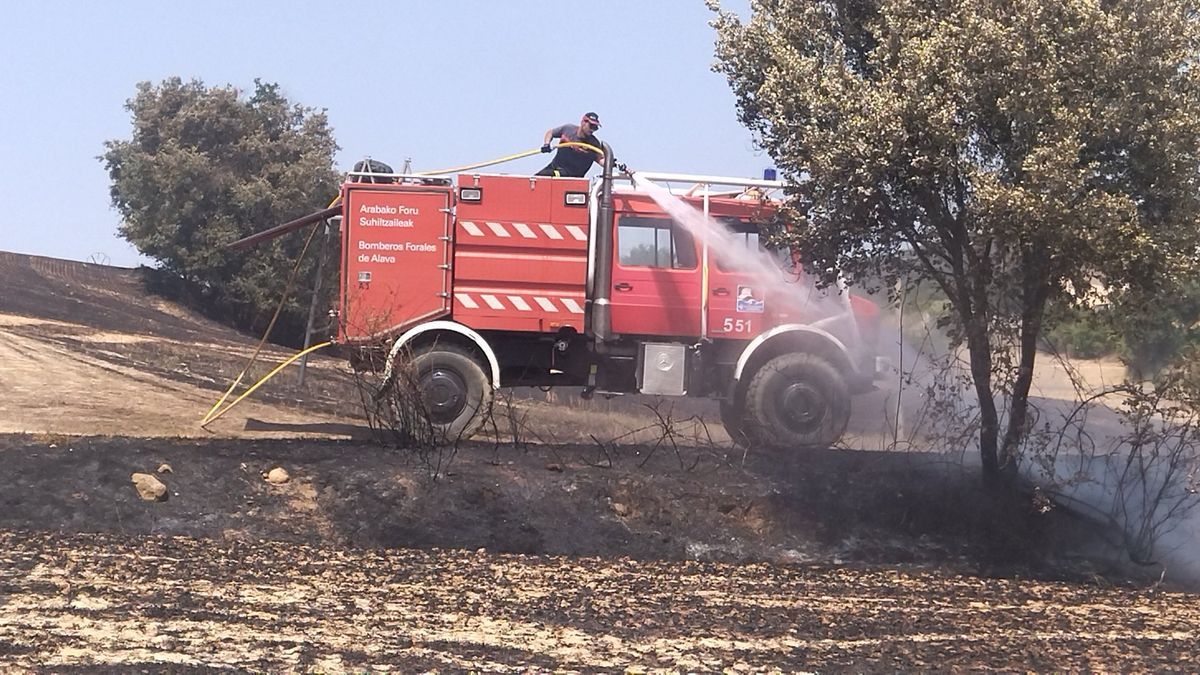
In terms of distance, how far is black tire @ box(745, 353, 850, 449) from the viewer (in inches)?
514

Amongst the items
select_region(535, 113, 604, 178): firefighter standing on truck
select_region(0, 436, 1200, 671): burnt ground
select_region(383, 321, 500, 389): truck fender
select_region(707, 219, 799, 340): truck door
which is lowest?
select_region(0, 436, 1200, 671): burnt ground

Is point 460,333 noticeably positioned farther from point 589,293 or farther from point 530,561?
point 530,561

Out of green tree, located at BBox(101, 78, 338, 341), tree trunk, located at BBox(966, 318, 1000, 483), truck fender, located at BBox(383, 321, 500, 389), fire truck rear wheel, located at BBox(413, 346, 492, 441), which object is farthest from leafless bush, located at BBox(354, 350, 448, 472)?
green tree, located at BBox(101, 78, 338, 341)

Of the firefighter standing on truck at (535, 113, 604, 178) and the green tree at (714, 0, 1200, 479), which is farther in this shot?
the firefighter standing on truck at (535, 113, 604, 178)

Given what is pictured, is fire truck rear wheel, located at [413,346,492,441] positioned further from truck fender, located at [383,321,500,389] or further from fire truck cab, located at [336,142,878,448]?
truck fender, located at [383,321,500,389]

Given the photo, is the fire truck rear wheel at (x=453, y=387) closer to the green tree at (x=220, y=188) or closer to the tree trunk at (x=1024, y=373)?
the tree trunk at (x=1024, y=373)

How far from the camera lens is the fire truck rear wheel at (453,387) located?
12.9 m

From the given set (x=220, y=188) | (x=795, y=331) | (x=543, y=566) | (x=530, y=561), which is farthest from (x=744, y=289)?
(x=220, y=188)

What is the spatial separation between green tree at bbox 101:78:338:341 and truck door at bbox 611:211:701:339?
11933 millimetres

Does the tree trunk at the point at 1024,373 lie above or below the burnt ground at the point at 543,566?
above

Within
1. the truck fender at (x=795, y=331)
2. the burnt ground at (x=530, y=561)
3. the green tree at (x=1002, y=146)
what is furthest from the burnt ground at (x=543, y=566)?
the green tree at (x=1002, y=146)

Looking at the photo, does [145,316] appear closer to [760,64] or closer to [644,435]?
[644,435]

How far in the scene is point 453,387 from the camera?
1297cm

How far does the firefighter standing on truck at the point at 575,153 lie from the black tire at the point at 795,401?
2868 mm
